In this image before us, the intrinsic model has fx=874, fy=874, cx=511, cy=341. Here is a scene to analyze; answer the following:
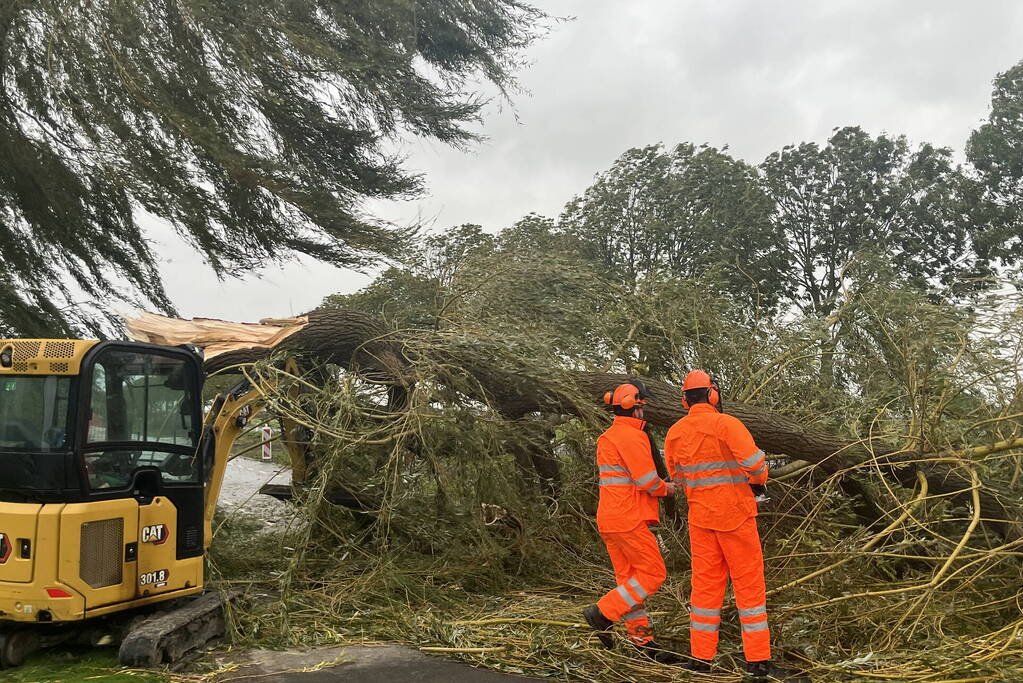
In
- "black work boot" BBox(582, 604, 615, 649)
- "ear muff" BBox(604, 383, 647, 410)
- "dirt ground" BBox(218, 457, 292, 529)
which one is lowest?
"black work boot" BBox(582, 604, 615, 649)

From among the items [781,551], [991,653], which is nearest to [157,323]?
[781,551]

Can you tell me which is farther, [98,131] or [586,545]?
[98,131]

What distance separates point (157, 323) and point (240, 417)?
1422 millimetres

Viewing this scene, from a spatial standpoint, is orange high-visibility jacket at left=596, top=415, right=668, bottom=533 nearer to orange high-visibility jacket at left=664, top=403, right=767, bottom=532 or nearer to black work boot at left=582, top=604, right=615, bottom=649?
orange high-visibility jacket at left=664, top=403, right=767, bottom=532

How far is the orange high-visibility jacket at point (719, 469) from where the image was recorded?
15.3 feet

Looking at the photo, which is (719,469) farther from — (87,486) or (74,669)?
(74,669)

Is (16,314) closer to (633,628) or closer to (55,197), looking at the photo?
(55,197)

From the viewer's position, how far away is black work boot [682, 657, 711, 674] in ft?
15.4

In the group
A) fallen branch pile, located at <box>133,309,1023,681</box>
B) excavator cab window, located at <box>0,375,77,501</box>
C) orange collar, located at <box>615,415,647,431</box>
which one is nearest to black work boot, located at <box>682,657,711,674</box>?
fallen branch pile, located at <box>133,309,1023,681</box>

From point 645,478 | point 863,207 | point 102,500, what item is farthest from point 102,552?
point 863,207

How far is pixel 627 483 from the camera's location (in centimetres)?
521

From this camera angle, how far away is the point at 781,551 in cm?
610

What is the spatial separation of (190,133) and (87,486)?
15.4ft

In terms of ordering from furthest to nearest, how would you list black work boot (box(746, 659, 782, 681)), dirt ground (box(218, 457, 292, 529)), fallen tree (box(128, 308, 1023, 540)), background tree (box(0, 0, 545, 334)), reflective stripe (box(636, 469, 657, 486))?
background tree (box(0, 0, 545, 334)) → dirt ground (box(218, 457, 292, 529)) → fallen tree (box(128, 308, 1023, 540)) → reflective stripe (box(636, 469, 657, 486)) → black work boot (box(746, 659, 782, 681))
